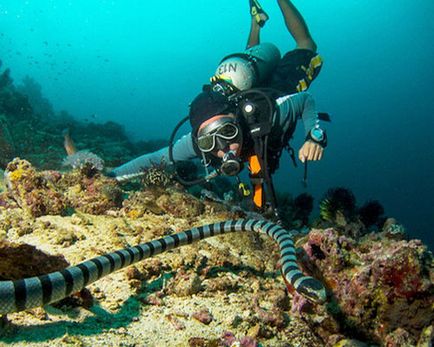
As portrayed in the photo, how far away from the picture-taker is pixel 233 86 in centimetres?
482

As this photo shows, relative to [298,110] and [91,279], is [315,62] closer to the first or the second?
[298,110]

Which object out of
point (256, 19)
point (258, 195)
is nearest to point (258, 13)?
point (256, 19)

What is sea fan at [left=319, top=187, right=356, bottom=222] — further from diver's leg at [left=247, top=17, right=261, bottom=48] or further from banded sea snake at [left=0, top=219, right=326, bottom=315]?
diver's leg at [left=247, top=17, right=261, bottom=48]

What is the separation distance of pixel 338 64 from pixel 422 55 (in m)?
20.0

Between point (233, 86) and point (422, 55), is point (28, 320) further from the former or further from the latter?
point (422, 55)

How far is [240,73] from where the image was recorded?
4.88 meters

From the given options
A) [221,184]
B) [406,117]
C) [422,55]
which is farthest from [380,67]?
[221,184]

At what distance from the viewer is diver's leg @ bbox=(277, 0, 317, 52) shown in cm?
723

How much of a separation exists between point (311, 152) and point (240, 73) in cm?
159

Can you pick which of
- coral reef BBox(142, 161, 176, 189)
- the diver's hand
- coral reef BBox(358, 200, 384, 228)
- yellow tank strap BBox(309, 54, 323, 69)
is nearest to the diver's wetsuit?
coral reef BBox(142, 161, 176, 189)

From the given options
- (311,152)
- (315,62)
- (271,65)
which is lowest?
(311,152)

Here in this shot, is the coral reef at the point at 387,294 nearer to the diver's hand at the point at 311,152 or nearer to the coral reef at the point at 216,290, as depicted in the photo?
the coral reef at the point at 216,290

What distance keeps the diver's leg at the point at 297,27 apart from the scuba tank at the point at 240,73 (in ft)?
7.02

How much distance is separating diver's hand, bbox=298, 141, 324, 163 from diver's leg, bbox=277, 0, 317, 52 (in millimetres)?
3588
